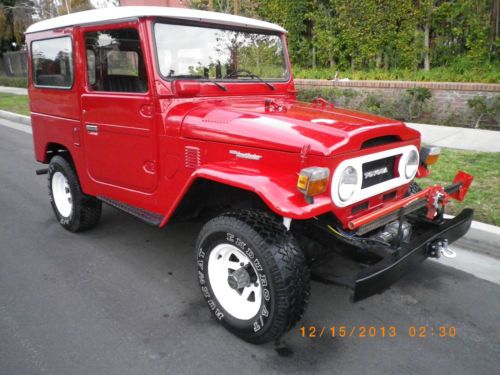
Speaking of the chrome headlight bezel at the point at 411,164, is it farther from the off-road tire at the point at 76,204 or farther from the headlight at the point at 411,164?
the off-road tire at the point at 76,204

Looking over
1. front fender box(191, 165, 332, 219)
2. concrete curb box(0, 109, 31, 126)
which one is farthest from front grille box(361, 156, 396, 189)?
concrete curb box(0, 109, 31, 126)

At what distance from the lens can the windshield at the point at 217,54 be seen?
10.2 ft

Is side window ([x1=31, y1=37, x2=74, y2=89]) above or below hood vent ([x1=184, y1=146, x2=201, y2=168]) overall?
above

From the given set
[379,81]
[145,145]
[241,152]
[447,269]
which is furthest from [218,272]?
[379,81]

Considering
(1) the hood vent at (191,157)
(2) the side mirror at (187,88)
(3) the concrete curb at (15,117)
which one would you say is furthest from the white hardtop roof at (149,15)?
(3) the concrete curb at (15,117)

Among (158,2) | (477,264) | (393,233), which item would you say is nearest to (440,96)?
(477,264)

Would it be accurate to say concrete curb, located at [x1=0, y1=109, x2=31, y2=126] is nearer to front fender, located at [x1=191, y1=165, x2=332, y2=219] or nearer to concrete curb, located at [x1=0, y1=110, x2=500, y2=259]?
front fender, located at [x1=191, y1=165, x2=332, y2=219]

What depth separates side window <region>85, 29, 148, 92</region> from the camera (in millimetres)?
3131

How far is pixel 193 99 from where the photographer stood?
3152 mm

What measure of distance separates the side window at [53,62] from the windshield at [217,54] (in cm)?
114

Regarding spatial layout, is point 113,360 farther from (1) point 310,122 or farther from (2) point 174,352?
(1) point 310,122

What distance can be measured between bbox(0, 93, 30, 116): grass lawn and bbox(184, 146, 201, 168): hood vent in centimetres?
1113

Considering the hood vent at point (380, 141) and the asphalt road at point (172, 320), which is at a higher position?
the hood vent at point (380, 141)

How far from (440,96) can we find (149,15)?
7.67 meters
